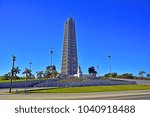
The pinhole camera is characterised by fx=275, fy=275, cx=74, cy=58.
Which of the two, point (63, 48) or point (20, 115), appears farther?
point (63, 48)

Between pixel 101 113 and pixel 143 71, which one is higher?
pixel 143 71

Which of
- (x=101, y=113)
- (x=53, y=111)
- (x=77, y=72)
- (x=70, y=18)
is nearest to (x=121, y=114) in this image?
(x=101, y=113)

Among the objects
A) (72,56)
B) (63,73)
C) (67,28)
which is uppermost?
(67,28)

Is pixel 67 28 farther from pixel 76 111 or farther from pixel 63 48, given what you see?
pixel 76 111

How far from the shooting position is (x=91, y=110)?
48.5ft

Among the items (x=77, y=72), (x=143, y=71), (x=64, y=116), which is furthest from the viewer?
(x=143, y=71)

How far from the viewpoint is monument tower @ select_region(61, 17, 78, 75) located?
5330 inches

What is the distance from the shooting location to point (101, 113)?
1450cm

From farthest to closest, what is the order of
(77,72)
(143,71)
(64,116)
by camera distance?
(143,71) → (77,72) → (64,116)

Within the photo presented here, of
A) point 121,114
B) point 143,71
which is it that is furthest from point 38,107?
point 143,71

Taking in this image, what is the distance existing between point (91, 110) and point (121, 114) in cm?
160

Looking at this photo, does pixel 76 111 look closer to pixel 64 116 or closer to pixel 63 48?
pixel 64 116

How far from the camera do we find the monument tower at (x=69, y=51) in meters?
135

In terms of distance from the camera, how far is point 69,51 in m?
136
